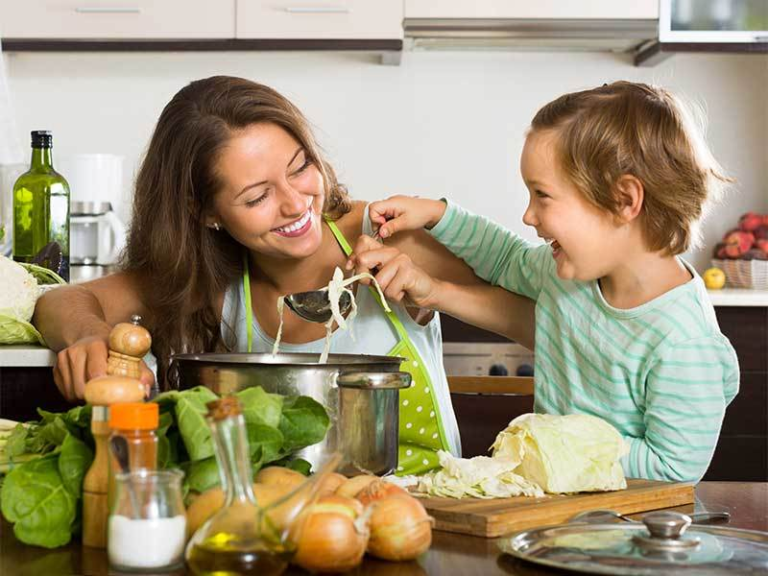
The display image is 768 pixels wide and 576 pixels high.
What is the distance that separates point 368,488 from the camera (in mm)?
881

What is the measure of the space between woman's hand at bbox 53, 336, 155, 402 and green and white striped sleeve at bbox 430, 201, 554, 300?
641 millimetres

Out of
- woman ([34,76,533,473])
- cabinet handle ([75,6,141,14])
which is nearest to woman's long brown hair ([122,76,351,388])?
woman ([34,76,533,473])

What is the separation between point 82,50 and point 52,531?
9.01 ft

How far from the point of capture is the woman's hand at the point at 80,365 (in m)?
1.27

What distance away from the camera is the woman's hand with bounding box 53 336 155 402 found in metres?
1.27

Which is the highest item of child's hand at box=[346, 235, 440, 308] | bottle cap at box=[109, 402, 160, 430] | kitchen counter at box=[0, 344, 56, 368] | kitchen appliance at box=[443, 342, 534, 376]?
child's hand at box=[346, 235, 440, 308]

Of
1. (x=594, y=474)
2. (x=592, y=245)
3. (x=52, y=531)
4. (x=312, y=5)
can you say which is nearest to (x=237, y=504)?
(x=52, y=531)

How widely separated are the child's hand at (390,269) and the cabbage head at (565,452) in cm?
48

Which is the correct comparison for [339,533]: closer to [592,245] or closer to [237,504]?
[237,504]

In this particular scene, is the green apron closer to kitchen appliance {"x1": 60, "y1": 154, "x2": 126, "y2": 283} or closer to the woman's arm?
the woman's arm

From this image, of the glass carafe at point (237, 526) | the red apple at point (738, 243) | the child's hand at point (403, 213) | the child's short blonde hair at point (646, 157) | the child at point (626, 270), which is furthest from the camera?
the red apple at point (738, 243)

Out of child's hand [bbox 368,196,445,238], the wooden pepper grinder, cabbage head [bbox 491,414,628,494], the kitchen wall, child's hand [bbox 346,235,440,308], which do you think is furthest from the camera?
the kitchen wall

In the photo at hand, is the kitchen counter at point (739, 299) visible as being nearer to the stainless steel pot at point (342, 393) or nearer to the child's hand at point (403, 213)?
the child's hand at point (403, 213)

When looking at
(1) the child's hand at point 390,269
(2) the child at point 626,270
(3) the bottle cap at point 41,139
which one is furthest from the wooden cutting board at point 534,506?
(3) the bottle cap at point 41,139
